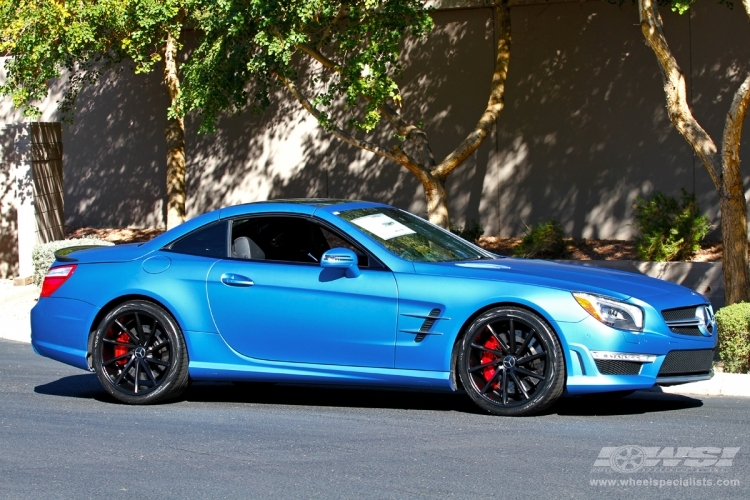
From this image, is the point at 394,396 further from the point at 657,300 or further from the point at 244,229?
the point at 657,300

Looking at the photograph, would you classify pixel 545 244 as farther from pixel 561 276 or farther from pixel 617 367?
pixel 617 367

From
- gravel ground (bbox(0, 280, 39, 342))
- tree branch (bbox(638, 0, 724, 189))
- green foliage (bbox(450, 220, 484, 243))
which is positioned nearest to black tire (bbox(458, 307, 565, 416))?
tree branch (bbox(638, 0, 724, 189))

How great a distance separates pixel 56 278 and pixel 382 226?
2614mm

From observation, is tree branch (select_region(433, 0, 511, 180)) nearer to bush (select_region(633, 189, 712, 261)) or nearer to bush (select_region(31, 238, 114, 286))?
bush (select_region(633, 189, 712, 261))

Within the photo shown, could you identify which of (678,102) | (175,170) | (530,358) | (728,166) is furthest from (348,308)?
(175,170)

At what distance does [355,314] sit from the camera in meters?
7.60

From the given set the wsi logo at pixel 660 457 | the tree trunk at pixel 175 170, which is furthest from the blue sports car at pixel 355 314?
the tree trunk at pixel 175 170

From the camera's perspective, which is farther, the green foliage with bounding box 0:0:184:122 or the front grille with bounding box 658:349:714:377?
the green foliage with bounding box 0:0:184:122

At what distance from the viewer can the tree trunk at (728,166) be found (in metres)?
10.7

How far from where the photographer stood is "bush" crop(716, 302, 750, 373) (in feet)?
29.4

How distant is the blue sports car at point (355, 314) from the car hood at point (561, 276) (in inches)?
0.7

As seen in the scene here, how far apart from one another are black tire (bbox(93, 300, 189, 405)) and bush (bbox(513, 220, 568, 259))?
29.1ft

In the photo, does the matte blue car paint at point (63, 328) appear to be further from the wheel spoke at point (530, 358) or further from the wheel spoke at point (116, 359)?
the wheel spoke at point (530, 358)

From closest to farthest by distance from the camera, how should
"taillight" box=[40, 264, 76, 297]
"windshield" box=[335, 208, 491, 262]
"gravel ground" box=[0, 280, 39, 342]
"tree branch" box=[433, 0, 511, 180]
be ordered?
"windshield" box=[335, 208, 491, 262] → "taillight" box=[40, 264, 76, 297] → "gravel ground" box=[0, 280, 39, 342] → "tree branch" box=[433, 0, 511, 180]
